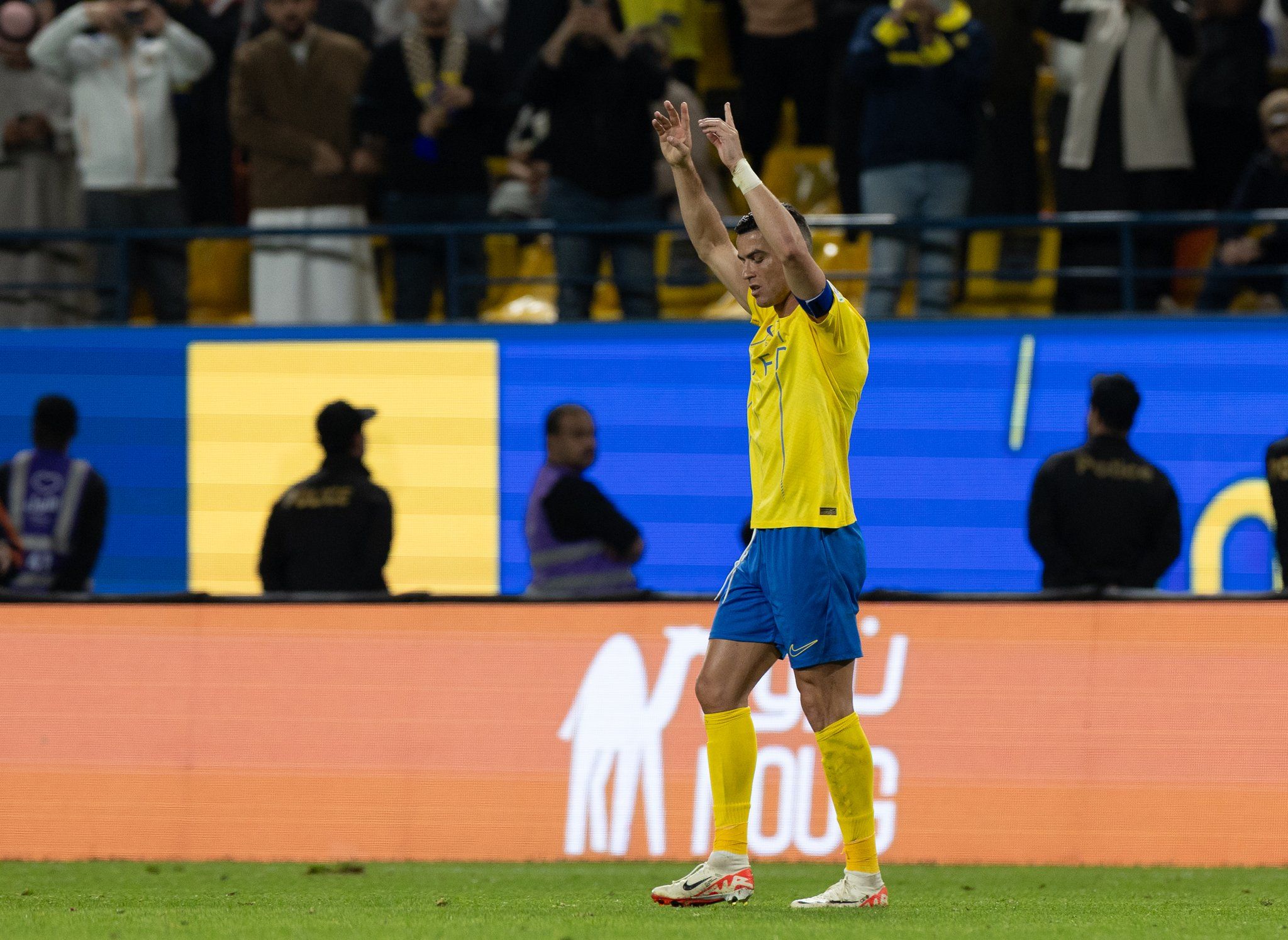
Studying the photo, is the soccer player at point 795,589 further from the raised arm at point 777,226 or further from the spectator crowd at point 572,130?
the spectator crowd at point 572,130

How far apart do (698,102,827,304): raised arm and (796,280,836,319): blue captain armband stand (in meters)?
0.02

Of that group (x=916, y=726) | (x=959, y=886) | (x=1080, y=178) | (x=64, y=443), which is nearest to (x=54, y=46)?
(x=64, y=443)

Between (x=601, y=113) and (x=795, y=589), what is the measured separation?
6468mm

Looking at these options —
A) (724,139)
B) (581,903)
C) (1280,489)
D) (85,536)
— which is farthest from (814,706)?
(85,536)

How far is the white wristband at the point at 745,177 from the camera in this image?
20.7ft

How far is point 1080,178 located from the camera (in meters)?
12.5

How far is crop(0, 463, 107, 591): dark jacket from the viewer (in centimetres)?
1134

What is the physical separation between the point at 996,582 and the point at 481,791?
17.6 ft

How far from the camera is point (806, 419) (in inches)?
258

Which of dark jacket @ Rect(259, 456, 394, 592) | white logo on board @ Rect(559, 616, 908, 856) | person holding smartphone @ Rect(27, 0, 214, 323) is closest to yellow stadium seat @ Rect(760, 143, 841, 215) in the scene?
person holding smartphone @ Rect(27, 0, 214, 323)

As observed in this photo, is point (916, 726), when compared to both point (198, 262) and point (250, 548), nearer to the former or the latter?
point (250, 548)

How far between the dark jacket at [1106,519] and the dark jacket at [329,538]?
3.29 meters

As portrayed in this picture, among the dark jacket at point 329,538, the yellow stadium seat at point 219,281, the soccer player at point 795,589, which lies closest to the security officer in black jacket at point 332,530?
the dark jacket at point 329,538

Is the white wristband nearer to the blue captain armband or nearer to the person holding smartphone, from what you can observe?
the blue captain armband
